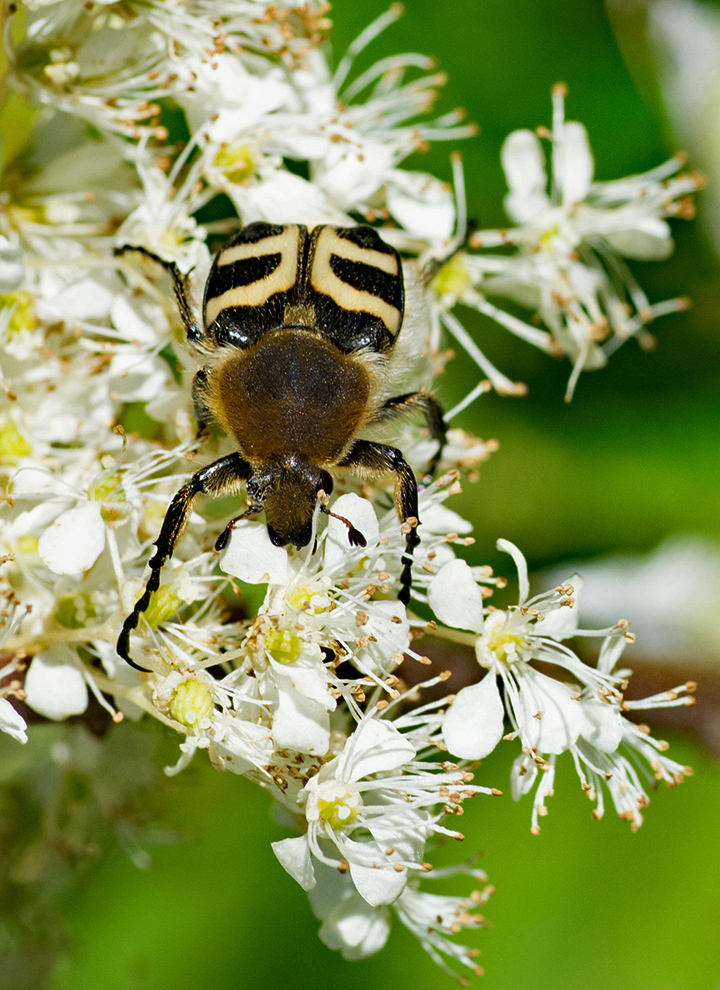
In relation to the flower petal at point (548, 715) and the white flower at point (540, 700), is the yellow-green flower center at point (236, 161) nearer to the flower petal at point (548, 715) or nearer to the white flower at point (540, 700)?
the white flower at point (540, 700)

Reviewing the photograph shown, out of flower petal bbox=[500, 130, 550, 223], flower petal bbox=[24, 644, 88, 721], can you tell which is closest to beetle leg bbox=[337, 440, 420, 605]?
flower petal bbox=[24, 644, 88, 721]

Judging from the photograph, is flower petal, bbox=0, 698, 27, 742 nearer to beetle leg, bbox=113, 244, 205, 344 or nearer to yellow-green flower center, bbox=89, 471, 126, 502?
yellow-green flower center, bbox=89, 471, 126, 502

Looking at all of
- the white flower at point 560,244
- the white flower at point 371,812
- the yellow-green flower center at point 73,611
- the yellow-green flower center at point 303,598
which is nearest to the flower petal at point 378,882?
the white flower at point 371,812

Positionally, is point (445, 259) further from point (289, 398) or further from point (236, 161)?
point (289, 398)

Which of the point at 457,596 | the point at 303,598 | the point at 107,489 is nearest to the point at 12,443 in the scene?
the point at 107,489

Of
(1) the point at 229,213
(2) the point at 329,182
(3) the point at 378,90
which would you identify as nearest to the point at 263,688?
(2) the point at 329,182
